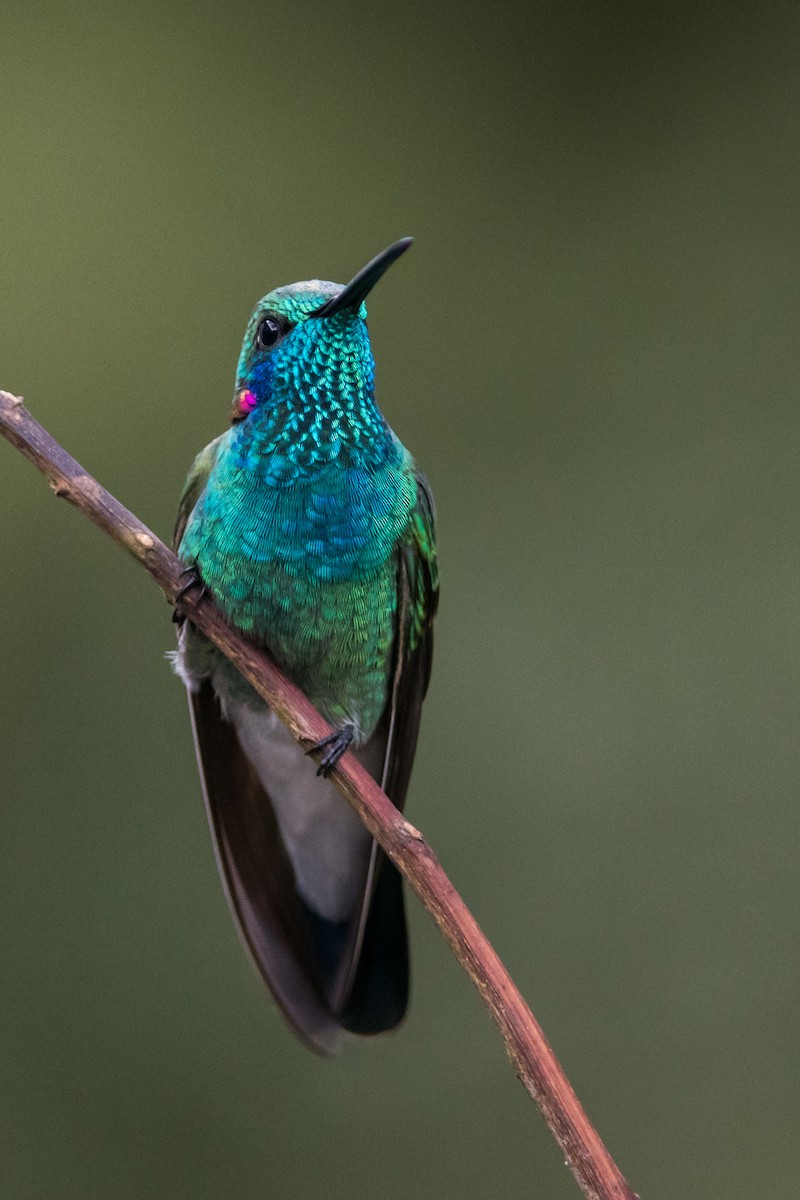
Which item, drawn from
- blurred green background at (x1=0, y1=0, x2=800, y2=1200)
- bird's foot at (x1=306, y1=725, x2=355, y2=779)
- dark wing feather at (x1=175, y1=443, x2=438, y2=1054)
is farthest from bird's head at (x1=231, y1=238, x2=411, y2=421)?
blurred green background at (x1=0, y1=0, x2=800, y2=1200)

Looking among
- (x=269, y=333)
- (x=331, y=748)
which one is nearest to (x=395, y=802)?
(x=331, y=748)

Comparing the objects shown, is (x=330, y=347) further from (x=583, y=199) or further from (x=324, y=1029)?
(x=583, y=199)

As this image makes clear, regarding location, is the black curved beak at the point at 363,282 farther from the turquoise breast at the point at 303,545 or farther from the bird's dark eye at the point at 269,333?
the turquoise breast at the point at 303,545

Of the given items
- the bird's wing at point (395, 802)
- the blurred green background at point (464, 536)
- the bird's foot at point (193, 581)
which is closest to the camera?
the bird's foot at point (193, 581)

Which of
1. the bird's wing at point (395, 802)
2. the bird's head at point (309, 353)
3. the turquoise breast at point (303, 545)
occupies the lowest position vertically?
the bird's wing at point (395, 802)

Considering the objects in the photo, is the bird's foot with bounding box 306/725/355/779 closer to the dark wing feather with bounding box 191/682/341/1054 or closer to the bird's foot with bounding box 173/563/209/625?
the bird's foot with bounding box 173/563/209/625

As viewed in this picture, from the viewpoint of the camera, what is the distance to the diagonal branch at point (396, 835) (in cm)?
131

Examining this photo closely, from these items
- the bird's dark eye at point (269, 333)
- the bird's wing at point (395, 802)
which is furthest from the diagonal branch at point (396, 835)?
the bird's dark eye at point (269, 333)

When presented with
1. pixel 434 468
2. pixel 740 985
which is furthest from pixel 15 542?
pixel 740 985

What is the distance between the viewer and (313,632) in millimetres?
2107

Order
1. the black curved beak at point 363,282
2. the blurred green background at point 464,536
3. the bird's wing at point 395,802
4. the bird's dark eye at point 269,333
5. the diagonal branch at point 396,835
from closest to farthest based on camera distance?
1. the diagonal branch at point 396,835
2. the black curved beak at point 363,282
3. the bird's dark eye at point 269,333
4. the bird's wing at point 395,802
5. the blurred green background at point 464,536

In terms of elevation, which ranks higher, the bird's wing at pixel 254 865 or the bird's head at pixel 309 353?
the bird's head at pixel 309 353

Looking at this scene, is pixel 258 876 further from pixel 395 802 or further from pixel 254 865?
pixel 395 802

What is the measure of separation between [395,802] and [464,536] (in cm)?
147
